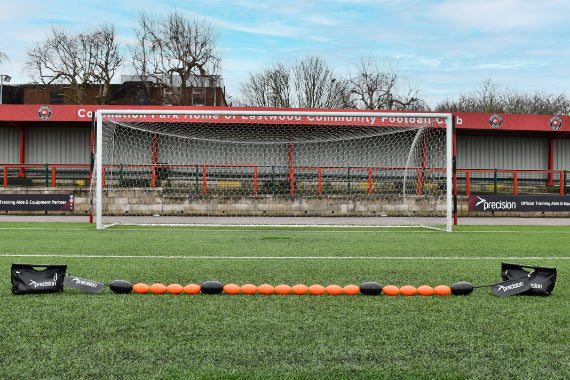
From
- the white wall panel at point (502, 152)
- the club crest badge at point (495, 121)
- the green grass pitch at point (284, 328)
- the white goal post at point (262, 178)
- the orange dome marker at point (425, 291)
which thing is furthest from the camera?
the white wall panel at point (502, 152)

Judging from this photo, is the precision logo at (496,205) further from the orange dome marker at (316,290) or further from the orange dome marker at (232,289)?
the orange dome marker at (232,289)

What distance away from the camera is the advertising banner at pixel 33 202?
16.5m

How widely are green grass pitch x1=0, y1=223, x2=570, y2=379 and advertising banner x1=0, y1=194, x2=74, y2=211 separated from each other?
37.0 feet

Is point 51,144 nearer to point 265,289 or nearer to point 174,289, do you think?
point 174,289

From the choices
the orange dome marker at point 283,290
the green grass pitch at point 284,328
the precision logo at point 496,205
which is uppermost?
the precision logo at point 496,205

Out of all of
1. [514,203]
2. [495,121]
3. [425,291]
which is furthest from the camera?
[495,121]

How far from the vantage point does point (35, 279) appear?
422 centimetres

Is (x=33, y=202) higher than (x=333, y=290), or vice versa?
(x=33, y=202)

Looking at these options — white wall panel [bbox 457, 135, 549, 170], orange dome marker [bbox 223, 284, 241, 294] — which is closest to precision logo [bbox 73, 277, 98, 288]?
orange dome marker [bbox 223, 284, 241, 294]

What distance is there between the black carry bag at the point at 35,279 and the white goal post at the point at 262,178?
399 inches

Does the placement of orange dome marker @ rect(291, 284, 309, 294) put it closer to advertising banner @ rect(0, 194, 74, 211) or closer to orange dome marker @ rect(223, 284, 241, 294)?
orange dome marker @ rect(223, 284, 241, 294)

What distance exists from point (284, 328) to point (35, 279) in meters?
2.29

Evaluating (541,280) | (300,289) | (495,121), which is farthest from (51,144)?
(541,280)

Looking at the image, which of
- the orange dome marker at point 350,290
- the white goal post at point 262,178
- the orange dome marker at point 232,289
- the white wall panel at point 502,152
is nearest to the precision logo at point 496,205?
the white goal post at point 262,178
